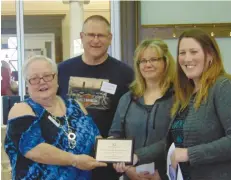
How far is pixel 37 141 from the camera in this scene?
1.63 metres

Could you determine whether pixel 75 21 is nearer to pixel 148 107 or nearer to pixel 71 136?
pixel 148 107

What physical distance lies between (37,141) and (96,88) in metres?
0.79

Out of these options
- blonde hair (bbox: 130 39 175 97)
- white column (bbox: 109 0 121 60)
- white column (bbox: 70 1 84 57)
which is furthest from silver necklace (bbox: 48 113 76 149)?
white column (bbox: 70 1 84 57)

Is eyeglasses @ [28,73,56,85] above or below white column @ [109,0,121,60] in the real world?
below

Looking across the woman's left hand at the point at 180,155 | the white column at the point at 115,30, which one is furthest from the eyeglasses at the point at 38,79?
the white column at the point at 115,30

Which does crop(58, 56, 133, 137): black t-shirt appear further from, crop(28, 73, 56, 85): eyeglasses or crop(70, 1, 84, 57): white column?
crop(70, 1, 84, 57): white column

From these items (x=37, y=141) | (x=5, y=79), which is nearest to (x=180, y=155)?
(x=37, y=141)

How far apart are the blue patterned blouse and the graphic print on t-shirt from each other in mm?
577

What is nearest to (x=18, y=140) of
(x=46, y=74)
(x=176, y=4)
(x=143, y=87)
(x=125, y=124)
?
(x=46, y=74)

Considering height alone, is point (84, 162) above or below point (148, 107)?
below

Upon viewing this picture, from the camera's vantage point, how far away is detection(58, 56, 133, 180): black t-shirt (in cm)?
235

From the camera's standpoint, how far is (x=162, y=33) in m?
3.58

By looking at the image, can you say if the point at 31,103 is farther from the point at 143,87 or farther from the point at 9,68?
the point at 9,68

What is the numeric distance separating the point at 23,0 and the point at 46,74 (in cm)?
237
